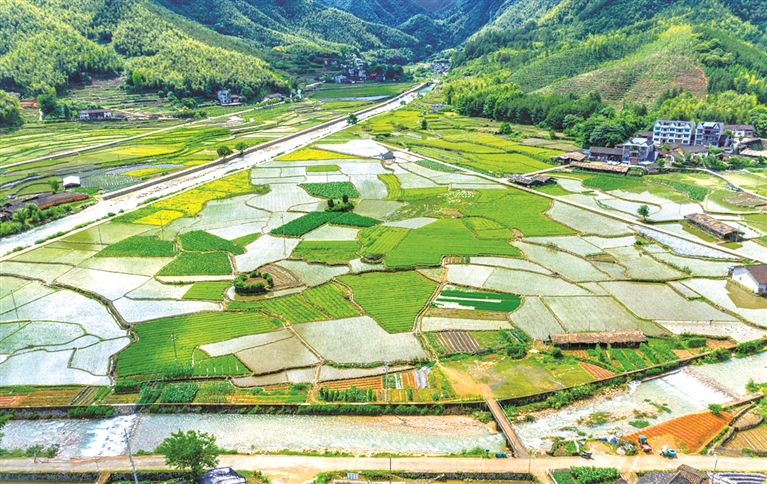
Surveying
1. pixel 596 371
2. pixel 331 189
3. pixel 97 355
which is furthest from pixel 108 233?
pixel 596 371

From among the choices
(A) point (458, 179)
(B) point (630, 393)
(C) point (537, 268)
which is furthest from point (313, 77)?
(B) point (630, 393)

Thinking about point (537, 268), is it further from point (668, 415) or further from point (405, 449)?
point (405, 449)

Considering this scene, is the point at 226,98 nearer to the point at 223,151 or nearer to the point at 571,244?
the point at 223,151

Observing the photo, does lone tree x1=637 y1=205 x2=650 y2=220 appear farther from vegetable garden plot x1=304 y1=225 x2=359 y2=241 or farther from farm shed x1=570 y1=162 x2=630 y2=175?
vegetable garden plot x1=304 y1=225 x2=359 y2=241

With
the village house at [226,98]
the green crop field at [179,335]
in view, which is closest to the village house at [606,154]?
the green crop field at [179,335]

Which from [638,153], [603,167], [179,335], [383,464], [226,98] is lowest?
[383,464]
